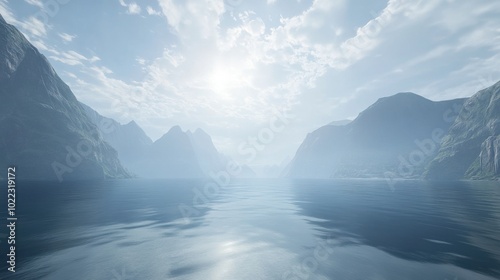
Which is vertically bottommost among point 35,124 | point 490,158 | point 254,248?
point 490,158

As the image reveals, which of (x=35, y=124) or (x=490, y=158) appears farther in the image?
(x=490, y=158)

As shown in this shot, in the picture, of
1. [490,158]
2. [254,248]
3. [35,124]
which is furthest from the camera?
[490,158]

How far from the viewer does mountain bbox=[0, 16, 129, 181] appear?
137250 mm

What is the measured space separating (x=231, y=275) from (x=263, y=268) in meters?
2.16

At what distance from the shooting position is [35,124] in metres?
152

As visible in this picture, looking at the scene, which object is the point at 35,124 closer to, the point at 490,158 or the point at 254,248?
the point at 254,248

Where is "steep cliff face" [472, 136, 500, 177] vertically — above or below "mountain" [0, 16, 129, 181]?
below

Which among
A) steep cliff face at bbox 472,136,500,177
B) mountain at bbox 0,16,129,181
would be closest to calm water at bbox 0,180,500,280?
mountain at bbox 0,16,129,181

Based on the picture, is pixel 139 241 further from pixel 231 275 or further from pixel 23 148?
pixel 23 148

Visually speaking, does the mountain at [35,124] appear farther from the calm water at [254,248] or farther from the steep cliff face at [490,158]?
the steep cliff face at [490,158]

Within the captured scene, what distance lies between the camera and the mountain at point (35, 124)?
137 m

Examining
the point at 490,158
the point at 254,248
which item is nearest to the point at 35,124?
the point at 254,248

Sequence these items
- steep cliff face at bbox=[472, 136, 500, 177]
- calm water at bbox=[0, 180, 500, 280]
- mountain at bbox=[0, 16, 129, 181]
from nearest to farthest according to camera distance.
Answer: calm water at bbox=[0, 180, 500, 280] < mountain at bbox=[0, 16, 129, 181] < steep cliff face at bbox=[472, 136, 500, 177]

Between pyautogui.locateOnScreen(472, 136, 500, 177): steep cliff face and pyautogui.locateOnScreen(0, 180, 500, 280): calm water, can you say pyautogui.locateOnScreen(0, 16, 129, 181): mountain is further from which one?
pyautogui.locateOnScreen(472, 136, 500, 177): steep cliff face
